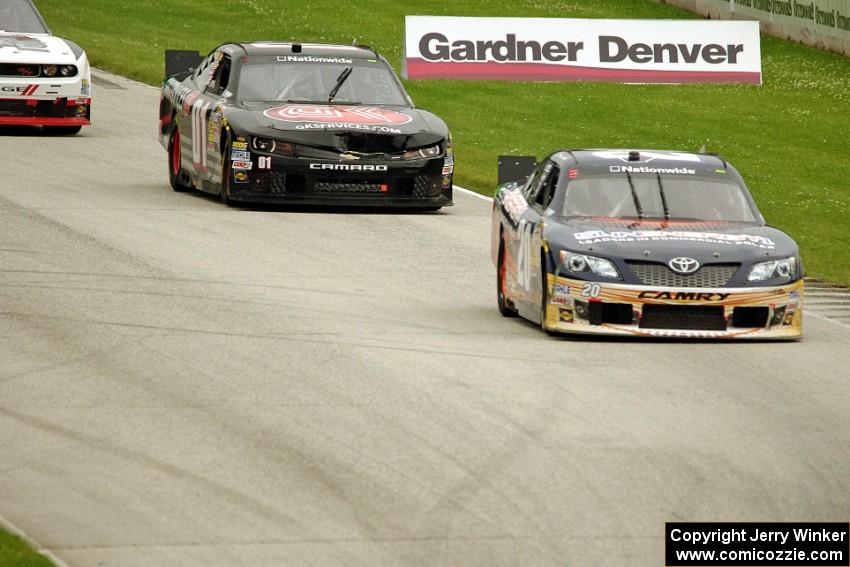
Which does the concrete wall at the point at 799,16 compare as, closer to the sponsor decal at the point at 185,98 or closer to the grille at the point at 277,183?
the sponsor decal at the point at 185,98

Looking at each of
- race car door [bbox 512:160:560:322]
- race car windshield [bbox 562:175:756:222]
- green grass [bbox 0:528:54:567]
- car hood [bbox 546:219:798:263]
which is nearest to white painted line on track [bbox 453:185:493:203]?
race car door [bbox 512:160:560:322]

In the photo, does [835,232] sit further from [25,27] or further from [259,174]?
[25,27]

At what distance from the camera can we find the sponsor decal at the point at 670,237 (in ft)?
39.6

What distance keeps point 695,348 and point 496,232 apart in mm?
2358

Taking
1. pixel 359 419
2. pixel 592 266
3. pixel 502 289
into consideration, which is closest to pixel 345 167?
pixel 502 289

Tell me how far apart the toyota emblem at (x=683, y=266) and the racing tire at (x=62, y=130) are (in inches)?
522

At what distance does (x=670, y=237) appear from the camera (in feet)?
39.9

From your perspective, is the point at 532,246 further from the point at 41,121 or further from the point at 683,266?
the point at 41,121

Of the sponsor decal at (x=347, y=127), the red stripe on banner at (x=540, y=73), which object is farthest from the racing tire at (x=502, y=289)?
the red stripe on banner at (x=540, y=73)

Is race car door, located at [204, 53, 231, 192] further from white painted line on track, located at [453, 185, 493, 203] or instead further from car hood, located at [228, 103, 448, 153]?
white painted line on track, located at [453, 185, 493, 203]

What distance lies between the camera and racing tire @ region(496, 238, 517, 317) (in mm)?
13211

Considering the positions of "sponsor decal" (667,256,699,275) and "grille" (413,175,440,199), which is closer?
"sponsor decal" (667,256,699,275)

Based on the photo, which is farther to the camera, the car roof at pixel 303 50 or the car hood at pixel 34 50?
the car hood at pixel 34 50

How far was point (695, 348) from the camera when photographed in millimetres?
11930
